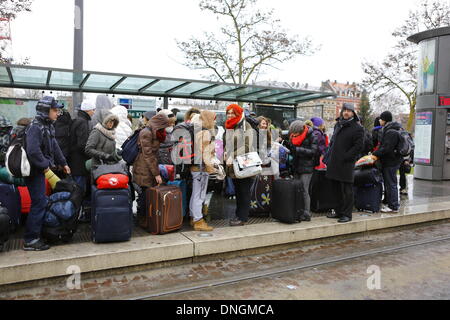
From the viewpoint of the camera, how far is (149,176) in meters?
5.41

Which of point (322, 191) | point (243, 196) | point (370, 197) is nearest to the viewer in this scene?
point (243, 196)

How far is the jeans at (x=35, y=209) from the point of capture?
4484mm

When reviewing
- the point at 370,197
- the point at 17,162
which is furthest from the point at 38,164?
the point at 370,197

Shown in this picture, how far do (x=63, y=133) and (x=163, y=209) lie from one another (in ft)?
6.97

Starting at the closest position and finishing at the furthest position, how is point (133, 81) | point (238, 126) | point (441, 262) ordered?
point (441, 262) < point (238, 126) < point (133, 81)

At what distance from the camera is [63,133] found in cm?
585

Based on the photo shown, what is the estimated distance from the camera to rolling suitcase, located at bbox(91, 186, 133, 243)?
4.63m

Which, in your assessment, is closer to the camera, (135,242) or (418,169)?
(135,242)

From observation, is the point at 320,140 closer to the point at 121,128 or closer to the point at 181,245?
the point at 181,245

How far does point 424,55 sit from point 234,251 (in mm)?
11685

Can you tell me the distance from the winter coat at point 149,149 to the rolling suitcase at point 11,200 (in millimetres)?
1614

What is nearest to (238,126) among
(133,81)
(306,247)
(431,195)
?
(306,247)

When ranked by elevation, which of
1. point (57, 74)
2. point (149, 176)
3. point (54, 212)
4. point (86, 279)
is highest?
point (57, 74)

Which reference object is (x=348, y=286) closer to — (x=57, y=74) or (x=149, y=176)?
(x=149, y=176)
